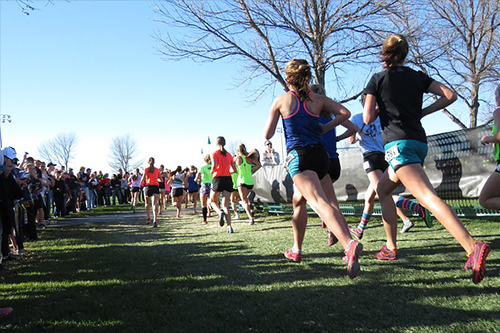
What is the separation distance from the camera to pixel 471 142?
7.66 m

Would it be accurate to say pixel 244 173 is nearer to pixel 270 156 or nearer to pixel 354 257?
pixel 270 156

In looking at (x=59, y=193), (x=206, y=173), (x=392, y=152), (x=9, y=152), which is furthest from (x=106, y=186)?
(x=392, y=152)

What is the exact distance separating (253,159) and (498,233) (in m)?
6.58

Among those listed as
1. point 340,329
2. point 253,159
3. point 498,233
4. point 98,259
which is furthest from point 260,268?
point 253,159

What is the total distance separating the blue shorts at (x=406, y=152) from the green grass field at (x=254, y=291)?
113 cm

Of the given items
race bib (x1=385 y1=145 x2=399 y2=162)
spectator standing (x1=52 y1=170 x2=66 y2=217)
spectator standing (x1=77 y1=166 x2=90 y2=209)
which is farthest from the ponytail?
A: spectator standing (x1=77 y1=166 x2=90 y2=209)

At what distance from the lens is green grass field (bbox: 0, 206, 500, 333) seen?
2.79m

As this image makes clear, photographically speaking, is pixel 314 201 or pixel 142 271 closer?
pixel 314 201

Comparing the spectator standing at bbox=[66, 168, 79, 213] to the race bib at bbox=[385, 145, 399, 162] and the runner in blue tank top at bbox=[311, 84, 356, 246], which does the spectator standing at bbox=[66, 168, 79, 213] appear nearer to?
the runner in blue tank top at bbox=[311, 84, 356, 246]

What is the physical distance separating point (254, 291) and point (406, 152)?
189 centimetres

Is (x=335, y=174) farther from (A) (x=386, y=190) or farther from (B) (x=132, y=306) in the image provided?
(B) (x=132, y=306)

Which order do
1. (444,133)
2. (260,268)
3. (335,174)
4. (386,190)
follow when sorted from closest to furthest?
(386,190), (260,268), (335,174), (444,133)

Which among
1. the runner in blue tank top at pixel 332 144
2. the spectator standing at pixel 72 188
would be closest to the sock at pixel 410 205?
the runner in blue tank top at pixel 332 144

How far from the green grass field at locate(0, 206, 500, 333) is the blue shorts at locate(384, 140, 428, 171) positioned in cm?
113
